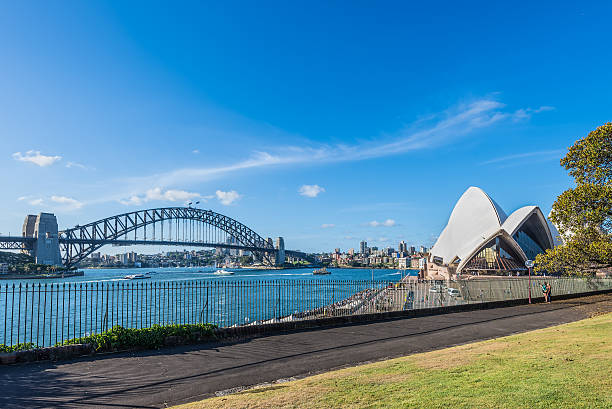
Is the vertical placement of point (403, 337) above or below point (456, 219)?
below

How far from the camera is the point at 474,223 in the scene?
182ft

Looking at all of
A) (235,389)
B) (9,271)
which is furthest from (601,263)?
(9,271)

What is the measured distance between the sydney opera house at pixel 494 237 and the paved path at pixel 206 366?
40506 mm

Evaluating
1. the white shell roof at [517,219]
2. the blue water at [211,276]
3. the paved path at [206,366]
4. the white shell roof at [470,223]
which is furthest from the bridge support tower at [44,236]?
the paved path at [206,366]

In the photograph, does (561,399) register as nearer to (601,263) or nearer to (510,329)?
(510,329)

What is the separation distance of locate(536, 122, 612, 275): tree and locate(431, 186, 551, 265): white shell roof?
117ft

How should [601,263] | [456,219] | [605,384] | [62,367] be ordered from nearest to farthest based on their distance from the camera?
[605,384] < [62,367] < [601,263] < [456,219]

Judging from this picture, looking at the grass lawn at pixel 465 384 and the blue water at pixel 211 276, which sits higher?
the grass lawn at pixel 465 384

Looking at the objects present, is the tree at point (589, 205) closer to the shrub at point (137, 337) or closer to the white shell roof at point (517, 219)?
the shrub at point (137, 337)

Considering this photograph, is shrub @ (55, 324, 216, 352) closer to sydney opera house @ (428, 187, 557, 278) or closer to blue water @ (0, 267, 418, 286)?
sydney opera house @ (428, 187, 557, 278)

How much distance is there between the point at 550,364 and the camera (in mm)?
6719

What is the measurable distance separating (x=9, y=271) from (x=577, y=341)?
99.1 m

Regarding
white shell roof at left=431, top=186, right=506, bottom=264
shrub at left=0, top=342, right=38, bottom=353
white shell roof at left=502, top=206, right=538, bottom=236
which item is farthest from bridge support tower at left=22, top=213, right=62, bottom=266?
shrub at left=0, top=342, right=38, bottom=353

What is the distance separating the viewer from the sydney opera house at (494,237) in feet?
165
